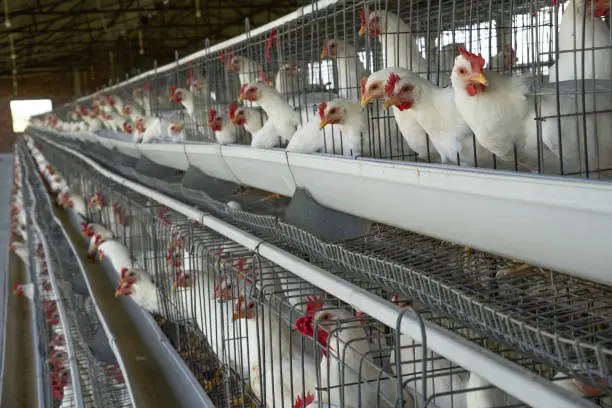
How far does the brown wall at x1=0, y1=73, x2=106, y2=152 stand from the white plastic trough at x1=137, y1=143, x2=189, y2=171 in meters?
19.7

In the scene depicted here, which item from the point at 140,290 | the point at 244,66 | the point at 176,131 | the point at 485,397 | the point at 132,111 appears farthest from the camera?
the point at 132,111

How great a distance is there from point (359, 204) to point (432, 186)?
576 mm

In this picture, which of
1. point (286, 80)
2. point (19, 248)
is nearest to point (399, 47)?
point (286, 80)

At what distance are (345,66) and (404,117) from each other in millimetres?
925

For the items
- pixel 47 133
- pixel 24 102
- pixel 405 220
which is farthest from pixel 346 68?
Answer: pixel 24 102

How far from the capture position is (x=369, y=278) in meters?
1.68

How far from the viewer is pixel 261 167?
2.91 m

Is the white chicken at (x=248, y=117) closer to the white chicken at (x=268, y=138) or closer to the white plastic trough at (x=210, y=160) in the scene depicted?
the white plastic trough at (x=210, y=160)

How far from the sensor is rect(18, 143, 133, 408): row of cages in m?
3.52

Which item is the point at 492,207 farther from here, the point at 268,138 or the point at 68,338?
the point at 68,338

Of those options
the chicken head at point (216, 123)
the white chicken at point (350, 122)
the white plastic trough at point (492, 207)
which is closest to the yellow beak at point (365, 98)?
the white plastic trough at point (492, 207)

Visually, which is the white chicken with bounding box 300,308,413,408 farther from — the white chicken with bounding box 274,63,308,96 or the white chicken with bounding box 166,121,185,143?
the white chicken with bounding box 166,121,185,143

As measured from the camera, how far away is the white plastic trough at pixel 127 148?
5.87 m

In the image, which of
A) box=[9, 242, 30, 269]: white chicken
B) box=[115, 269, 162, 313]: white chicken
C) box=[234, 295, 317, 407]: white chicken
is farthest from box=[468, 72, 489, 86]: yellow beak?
box=[9, 242, 30, 269]: white chicken
